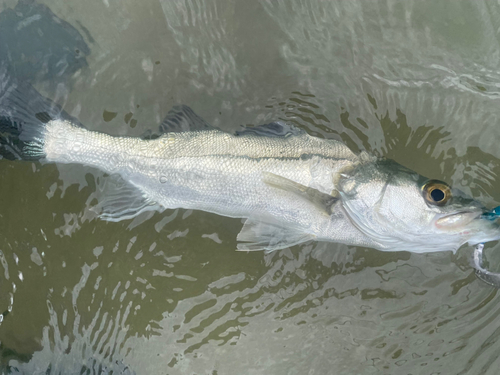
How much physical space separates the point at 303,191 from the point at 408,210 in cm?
57

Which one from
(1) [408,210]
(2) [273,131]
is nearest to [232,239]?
(2) [273,131]

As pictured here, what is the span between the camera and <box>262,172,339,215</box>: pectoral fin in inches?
84.2

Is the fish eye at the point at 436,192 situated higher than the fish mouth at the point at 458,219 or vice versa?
the fish eye at the point at 436,192

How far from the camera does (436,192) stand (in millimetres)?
1966

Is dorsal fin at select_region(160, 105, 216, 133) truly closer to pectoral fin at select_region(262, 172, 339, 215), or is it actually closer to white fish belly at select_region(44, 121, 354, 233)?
white fish belly at select_region(44, 121, 354, 233)

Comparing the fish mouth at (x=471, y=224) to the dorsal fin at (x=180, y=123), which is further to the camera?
the dorsal fin at (x=180, y=123)

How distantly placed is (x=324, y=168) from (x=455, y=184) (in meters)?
1.09

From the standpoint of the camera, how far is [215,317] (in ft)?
8.58

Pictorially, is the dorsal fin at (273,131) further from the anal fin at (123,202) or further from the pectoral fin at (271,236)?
the anal fin at (123,202)

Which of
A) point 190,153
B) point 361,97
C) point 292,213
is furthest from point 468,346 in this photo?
point 190,153

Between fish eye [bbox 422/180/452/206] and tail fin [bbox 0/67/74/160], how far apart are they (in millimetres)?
2242

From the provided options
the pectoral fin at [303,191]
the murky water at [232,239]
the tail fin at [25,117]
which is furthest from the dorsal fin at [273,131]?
the tail fin at [25,117]

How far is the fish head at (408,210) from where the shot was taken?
1.95 meters

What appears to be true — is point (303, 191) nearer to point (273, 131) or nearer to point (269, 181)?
point (269, 181)
